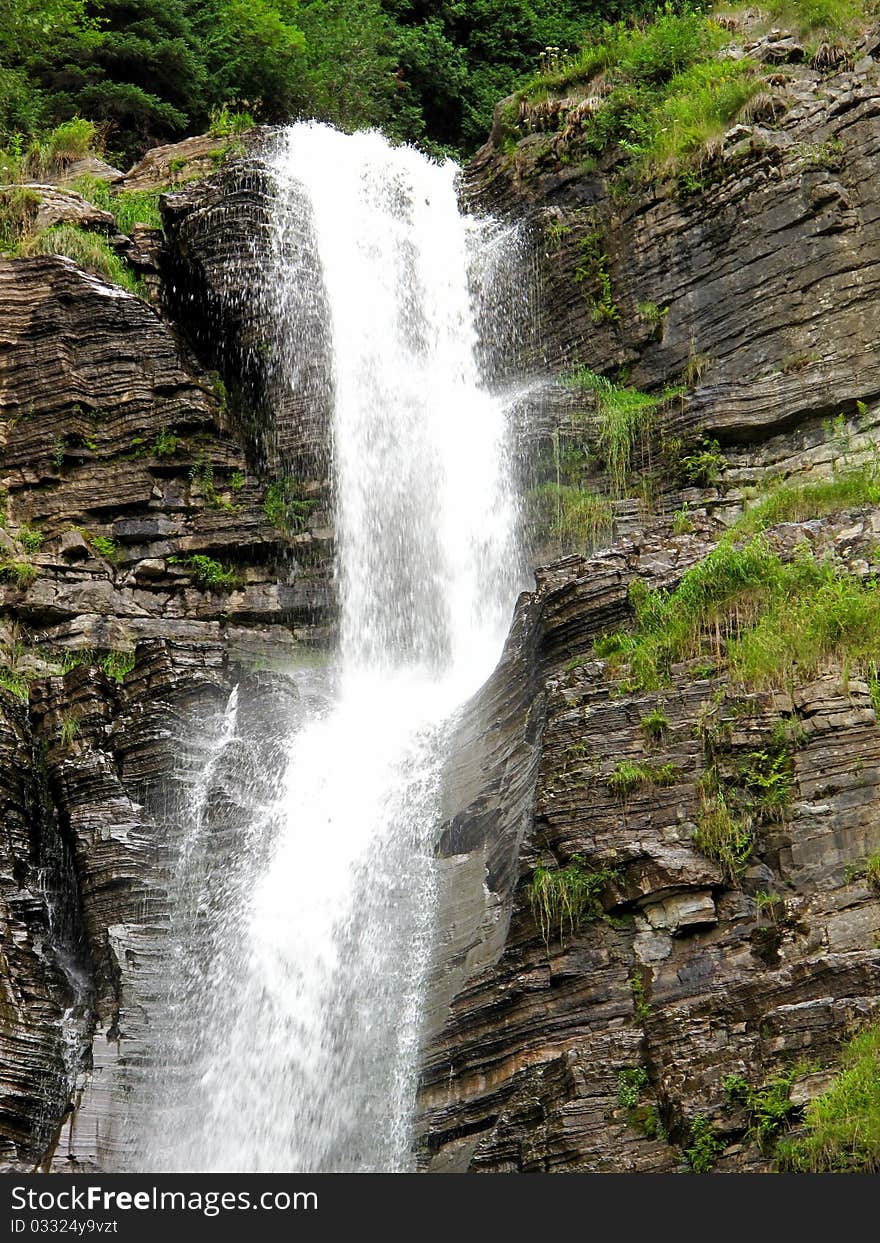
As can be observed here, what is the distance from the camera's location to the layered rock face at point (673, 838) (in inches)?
399

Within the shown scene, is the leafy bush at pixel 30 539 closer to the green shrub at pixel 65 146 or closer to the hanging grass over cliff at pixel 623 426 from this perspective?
the hanging grass over cliff at pixel 623 426

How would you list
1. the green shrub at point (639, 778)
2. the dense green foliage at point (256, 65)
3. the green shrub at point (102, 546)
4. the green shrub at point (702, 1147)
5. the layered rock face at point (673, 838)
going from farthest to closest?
the dense green foliage at point (256, 65) < the green shrub at point (102, 546) < the green shrub at point (639, 778) < the layered rock face at point (673, 838) < the green shrub at point (702, 1147)

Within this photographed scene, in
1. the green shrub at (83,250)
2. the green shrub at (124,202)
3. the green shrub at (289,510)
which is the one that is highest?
the green shrub at (124,202)

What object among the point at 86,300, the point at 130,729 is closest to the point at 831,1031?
the point at 130,729

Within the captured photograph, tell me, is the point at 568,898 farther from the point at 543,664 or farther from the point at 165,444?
the point at 165,444

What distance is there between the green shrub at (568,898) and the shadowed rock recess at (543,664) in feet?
0.13

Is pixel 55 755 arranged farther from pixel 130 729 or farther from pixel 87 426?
pixel 87 426

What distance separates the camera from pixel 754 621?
12.7 m

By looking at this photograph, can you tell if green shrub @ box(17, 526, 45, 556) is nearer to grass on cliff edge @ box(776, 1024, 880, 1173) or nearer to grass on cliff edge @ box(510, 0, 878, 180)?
grass on cliff edge @ box(510, 0, 878, 180)

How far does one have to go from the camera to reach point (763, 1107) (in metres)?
9.68

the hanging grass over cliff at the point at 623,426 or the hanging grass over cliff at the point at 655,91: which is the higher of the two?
the hanging grass over cliff at the point at 655,91

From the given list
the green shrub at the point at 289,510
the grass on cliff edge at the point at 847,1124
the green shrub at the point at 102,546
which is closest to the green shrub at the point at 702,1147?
the grass on cliff edge at the point at 847,1124

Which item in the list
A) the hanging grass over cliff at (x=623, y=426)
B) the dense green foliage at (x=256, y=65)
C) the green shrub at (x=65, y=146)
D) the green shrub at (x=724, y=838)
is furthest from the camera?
the dense green foliage at (x=256, y=65)

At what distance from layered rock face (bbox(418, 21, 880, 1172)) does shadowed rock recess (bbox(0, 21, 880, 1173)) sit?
27 mm
